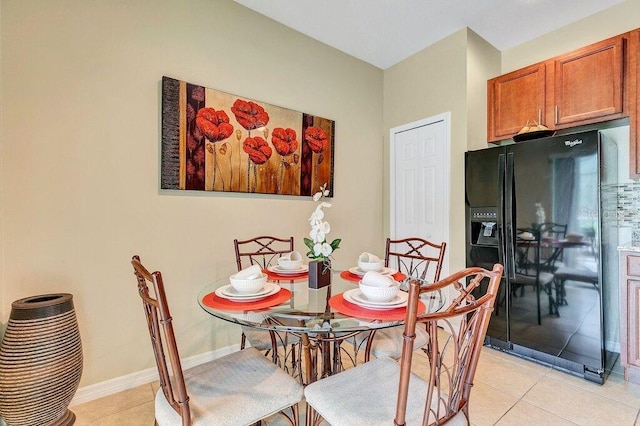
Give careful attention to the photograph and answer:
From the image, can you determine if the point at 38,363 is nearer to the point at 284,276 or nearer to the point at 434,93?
the point at 284,276

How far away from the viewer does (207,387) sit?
1222mm

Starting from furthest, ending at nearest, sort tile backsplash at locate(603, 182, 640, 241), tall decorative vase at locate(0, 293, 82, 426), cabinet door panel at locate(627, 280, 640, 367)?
1. tile backsplash at locate(603, 182, 640, 241)
2. cabinet door panel at locate(627, 280, 640, 367)
3. tall decorative vase at locate(0, 293, 82, 426)

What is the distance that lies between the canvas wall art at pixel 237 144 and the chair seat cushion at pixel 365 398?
1.67 meters

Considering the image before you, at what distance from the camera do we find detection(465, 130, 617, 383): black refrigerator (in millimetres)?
2105

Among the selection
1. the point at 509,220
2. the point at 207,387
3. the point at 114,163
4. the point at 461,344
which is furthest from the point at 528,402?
the point at 114,163

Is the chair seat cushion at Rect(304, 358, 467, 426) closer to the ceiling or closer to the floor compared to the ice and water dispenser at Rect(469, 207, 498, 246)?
closer to the floor

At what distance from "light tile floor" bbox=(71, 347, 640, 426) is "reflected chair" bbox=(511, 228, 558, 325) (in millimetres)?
456

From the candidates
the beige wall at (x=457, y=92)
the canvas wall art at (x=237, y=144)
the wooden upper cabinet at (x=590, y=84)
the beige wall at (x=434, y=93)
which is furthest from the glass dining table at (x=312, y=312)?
the wooden upper cabinet at (x=590, y=84)

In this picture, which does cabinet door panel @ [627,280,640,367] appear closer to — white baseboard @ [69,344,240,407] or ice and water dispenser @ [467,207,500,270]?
ice and water dispenser @ [467,207,500,270]

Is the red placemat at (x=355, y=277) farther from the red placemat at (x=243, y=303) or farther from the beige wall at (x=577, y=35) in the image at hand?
the beige wall at (x=577, y=35)

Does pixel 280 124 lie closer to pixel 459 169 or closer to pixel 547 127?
pixel 459 169

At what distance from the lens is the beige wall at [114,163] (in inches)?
68.2

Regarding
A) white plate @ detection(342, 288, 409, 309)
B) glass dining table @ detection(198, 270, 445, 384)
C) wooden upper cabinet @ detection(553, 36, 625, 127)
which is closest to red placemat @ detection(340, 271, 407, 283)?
glass dining table @ detection(198, 270, 445, 384)

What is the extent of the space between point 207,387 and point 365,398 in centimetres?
62
